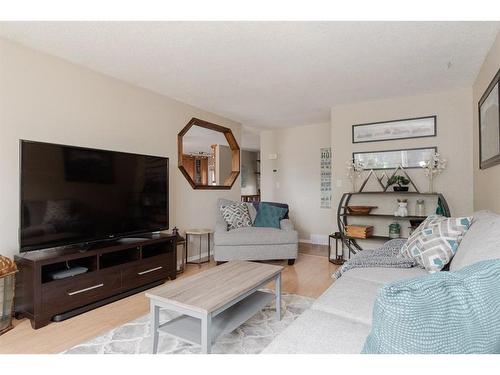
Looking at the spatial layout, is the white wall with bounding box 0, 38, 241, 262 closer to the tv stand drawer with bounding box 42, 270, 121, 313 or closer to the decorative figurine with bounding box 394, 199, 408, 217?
the tv stand drawer with bounding box 42, 270, 121, 313

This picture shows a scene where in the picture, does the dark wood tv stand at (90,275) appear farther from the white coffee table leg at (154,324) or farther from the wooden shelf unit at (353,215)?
the wooden shelf unit at (353,215)

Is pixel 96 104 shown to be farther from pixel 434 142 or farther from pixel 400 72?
pixel 434 142

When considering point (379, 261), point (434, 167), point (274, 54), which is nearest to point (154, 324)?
point (379, 261)

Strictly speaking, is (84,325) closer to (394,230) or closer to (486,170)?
(394,230)

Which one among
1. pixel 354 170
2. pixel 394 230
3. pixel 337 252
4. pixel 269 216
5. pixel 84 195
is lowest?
pixel 337 252

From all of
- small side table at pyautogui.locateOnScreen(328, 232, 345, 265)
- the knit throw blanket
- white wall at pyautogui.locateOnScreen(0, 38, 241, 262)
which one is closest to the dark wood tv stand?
white wall at pyautogui.locateOnScreen(0, 38, 241, 262)

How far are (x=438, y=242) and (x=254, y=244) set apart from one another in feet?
6.99

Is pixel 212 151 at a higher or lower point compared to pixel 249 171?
higher

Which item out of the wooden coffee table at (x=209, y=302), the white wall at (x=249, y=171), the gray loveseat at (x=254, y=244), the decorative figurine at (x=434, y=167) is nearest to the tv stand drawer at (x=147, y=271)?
the gray loveseat at (x=254, y=244)

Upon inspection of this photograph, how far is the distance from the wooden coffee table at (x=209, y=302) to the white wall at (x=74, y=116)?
1.53m

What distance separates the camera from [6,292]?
82.1 inches

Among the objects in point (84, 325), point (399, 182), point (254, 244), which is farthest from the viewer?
point (254, 244)

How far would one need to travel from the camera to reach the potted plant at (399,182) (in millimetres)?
3475

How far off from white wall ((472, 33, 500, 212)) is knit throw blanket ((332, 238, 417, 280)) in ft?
2.61
